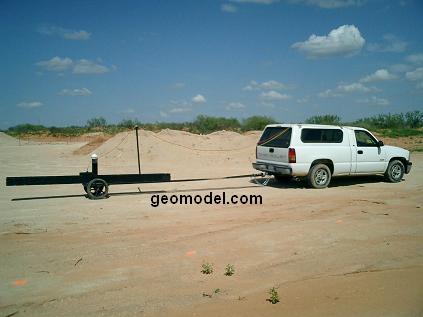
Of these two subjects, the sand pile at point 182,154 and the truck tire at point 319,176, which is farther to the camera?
the sand pile at point 182,154

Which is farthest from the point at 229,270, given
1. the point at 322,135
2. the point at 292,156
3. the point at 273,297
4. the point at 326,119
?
the point at 326,119

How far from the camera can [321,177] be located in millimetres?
11711

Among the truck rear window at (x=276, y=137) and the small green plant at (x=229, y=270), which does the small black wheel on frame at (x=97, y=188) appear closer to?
the truck rear window at (x=276, y=137)

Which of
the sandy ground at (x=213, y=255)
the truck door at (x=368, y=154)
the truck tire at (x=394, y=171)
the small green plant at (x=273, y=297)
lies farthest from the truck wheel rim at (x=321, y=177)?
the small green plant at (x=273, y=297)

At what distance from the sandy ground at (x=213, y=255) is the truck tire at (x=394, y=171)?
219 cm

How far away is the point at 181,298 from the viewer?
454 cm

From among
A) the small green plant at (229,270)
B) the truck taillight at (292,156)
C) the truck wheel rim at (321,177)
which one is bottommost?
the small green plant at (229,270)

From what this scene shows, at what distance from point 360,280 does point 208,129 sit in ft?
147

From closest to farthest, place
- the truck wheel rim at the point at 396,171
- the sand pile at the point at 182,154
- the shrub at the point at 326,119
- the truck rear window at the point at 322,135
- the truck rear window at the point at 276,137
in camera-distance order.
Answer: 1. the truck rear window at the point at 276,137
2. the truck rear window at the point at 322,135
3. the truck wheel rim at the point at 396,171
4. the sand pile at the point at 182,154
5. the shrub at the point at 326,119

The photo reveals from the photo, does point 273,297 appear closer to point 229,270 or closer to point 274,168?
point 229,270

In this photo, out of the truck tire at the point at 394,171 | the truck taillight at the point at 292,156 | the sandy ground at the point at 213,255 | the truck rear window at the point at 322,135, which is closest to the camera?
the sandy ground at the point at 213,255

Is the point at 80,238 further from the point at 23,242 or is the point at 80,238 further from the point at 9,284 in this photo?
the point at 9,284

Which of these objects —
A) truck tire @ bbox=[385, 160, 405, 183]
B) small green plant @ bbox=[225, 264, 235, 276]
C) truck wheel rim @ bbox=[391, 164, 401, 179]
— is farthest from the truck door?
small green plant @ bbox=[225, 264, 235, 276]

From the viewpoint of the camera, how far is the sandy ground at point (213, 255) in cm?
441
